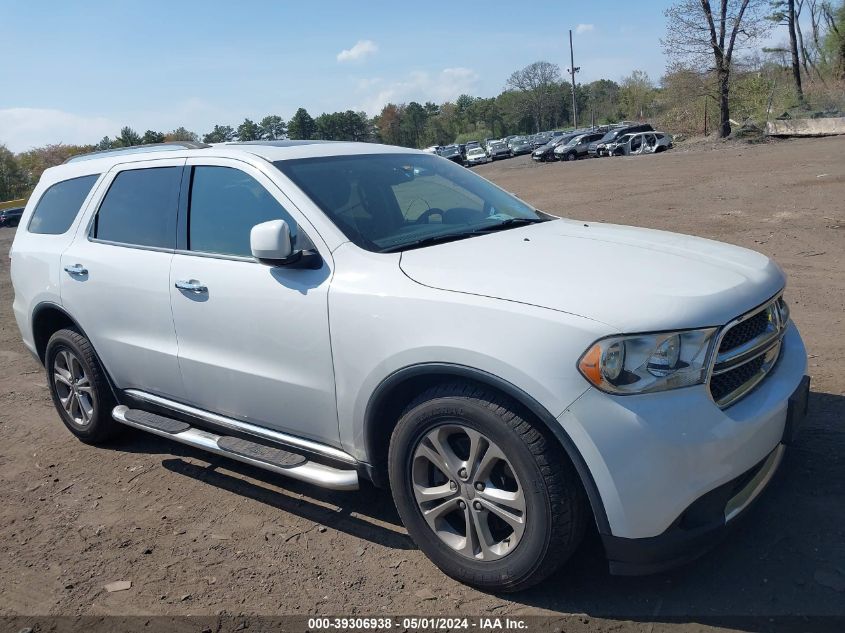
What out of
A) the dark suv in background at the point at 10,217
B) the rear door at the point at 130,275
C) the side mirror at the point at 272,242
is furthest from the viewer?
the dark suv in background at the point at 10,217

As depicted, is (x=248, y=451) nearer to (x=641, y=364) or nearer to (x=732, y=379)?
(x=641, y=364)

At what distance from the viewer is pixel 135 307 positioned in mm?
4156

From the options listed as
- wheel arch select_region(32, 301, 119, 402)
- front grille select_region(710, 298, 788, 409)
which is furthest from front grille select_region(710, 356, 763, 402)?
wheel arch select_region(32, 301, 119, 402)

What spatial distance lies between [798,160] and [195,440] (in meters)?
21.6

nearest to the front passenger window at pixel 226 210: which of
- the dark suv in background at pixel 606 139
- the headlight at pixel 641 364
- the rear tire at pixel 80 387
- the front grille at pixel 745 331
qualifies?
the rear tire at pixel 80 387

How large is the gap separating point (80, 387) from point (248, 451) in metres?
1.88

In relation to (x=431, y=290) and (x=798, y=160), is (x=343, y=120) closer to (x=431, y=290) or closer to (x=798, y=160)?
(x=798, y=160)

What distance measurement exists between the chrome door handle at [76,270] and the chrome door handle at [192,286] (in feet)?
3.36

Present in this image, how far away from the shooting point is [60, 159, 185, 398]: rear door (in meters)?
4.05

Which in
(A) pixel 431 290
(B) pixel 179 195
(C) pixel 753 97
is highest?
(C) pixel 753 97

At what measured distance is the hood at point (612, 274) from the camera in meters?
2.62

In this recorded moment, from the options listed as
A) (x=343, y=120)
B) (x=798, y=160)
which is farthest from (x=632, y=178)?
(x=343, y=120)

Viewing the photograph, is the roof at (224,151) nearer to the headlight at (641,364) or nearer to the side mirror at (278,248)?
the side mirror at (278,248)

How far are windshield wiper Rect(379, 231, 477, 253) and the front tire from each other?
76 cm
